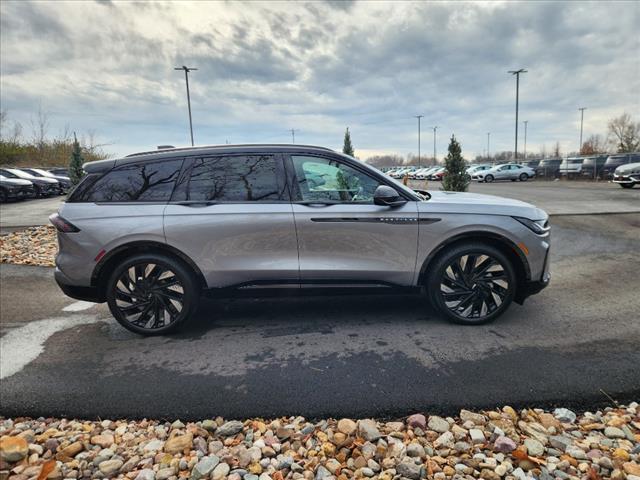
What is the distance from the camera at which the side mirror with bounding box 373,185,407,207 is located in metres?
3.49

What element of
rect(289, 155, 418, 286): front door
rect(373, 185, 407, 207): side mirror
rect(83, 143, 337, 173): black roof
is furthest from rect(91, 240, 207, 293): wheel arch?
rect(373, 185, 407, 207): side mirror

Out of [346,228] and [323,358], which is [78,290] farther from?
[346,228]

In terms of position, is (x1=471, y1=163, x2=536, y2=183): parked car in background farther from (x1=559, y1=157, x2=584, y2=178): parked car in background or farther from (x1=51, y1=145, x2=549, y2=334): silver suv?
(x1=51, y1=145, x2=549, y2=334): silver suv

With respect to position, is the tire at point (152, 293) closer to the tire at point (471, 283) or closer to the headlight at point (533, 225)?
the tire at point (471, 283)

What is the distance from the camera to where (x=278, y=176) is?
3.70m

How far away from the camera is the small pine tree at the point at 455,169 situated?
371 inches

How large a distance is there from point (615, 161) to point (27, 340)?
31980mm

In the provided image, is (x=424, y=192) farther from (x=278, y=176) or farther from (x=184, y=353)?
(x=184, y=353)

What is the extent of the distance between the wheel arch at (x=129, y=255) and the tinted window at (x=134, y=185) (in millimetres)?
431

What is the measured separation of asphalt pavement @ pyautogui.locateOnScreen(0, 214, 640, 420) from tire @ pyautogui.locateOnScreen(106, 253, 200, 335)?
0.18m

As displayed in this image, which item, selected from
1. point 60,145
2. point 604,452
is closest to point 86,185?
point 604,452

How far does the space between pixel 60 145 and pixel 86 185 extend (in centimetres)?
4858

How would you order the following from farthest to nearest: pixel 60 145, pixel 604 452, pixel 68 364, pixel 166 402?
pixel 60 145 < pixel 68 364 < pixel 166 402 < pixel 604 452

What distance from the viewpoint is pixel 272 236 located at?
3576mm
